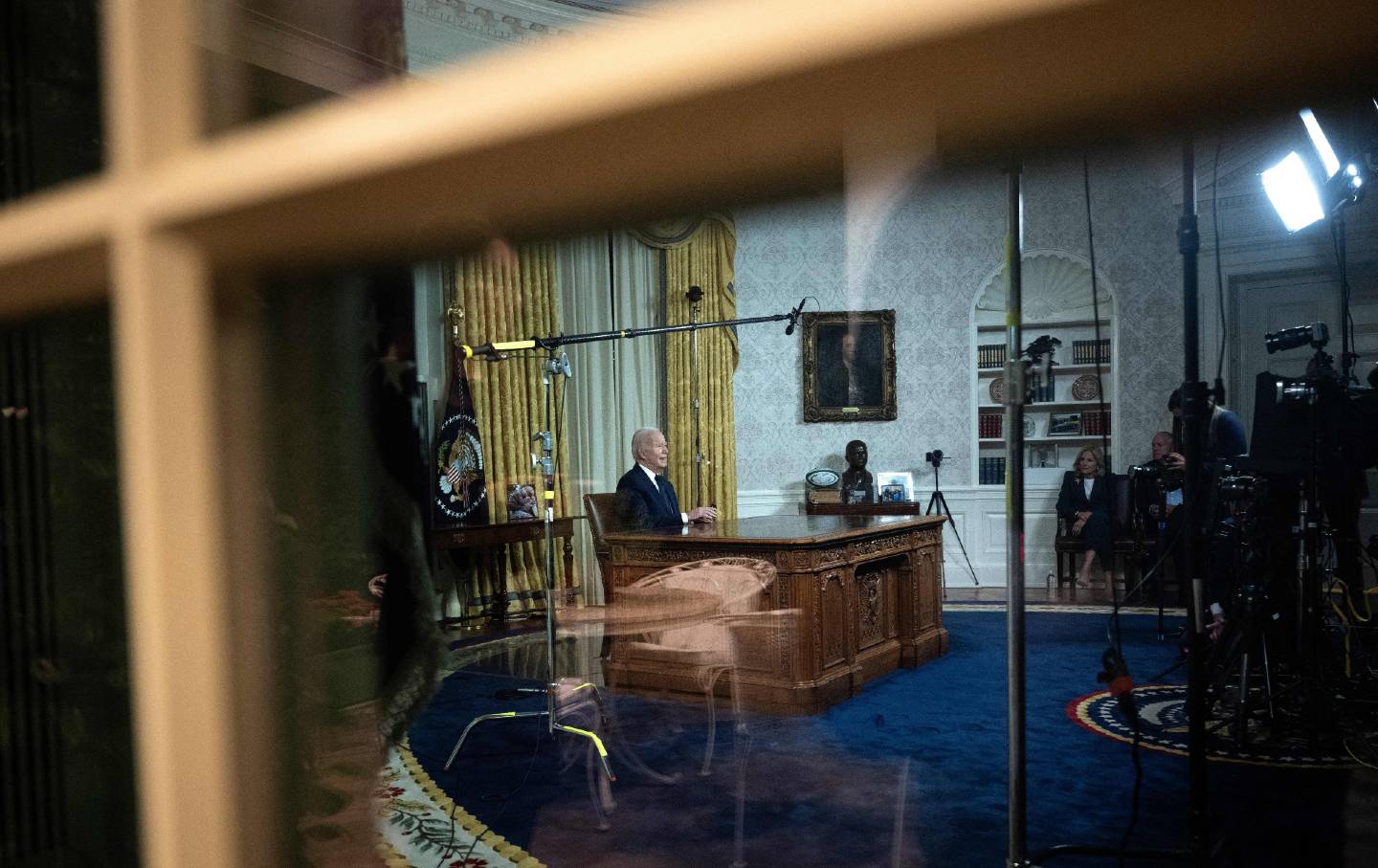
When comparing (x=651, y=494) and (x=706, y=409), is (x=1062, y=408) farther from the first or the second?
(x=651, y=494)

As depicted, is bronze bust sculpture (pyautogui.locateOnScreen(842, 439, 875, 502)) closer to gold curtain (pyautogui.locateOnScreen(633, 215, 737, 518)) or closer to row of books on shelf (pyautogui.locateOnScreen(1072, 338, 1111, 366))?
gold curtain (pyautogui.locateOnScreen(633, 215, 737, 518))

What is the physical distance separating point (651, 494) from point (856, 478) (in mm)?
993

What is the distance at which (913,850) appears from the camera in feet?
6.02

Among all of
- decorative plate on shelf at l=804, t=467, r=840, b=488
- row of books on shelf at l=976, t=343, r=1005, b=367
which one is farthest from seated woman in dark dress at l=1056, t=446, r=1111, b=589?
decorative plate on shelf at l=804, t=467, r=840, b=488

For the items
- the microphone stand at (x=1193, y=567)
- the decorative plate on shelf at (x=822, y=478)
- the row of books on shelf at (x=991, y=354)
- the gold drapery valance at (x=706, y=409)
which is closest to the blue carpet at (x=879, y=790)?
the microphone stand at (x=1193, y=567)

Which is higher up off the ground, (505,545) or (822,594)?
(505,545)

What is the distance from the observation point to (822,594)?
2943mm

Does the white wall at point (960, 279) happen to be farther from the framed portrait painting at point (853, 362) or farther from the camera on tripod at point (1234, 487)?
the camera on tripod at point (1234, 487)

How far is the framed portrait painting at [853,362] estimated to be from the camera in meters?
1.69

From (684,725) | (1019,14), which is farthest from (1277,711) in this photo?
(1019,14)

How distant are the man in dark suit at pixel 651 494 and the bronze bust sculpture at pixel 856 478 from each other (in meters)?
0.59

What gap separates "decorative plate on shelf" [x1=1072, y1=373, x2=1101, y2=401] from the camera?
695 millimetres

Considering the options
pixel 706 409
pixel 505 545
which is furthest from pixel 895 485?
pixel 505 545

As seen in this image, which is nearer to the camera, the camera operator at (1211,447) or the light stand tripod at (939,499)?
the camera operator at (1211,447)
